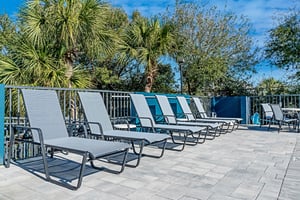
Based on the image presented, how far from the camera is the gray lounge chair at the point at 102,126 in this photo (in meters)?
3.66

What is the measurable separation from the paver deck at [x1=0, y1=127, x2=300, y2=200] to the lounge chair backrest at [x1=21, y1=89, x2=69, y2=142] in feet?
1.75

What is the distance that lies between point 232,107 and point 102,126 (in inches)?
312

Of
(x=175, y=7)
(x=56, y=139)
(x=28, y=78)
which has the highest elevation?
(x=175, y=7)

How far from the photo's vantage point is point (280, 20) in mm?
11516

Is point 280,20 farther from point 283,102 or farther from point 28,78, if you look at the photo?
point 28,78

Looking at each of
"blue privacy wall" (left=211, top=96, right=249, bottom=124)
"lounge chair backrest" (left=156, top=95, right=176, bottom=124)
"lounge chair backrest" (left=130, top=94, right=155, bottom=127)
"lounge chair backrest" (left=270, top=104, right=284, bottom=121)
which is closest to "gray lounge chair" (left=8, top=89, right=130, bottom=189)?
"lounge chair backrest" (left=130, top=94, right=155, bottom=127)

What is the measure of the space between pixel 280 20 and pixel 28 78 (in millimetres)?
11152

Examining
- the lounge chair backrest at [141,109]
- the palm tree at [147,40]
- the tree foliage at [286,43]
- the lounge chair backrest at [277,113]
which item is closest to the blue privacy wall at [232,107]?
the lounge chair backrest at [277,113]

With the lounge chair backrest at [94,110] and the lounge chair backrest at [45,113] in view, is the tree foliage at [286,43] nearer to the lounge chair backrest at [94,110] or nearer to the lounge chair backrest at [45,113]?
the lounge chair backrest at [94,110]

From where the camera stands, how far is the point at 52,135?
3344 mm

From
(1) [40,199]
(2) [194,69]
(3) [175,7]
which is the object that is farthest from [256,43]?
(1) [40,199]

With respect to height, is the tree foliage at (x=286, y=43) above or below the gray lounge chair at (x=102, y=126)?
above

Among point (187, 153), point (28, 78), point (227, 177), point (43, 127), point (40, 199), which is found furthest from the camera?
point (28, 78)

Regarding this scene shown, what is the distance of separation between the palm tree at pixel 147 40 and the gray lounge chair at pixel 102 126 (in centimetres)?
498
